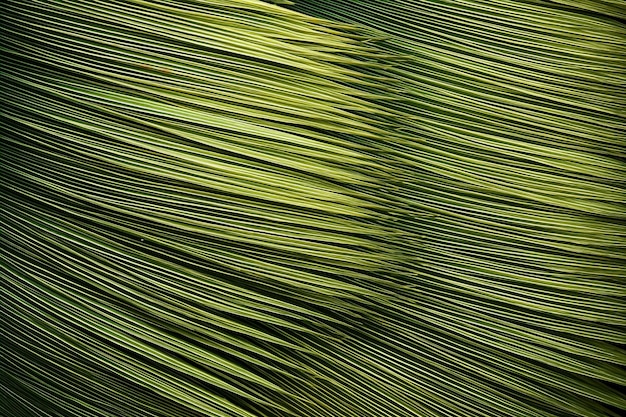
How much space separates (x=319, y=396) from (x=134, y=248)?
218 millimetres

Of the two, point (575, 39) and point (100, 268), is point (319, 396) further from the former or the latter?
point (575, 39)

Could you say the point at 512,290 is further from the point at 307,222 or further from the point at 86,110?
the point at 86,110

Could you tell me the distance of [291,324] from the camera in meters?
0.59

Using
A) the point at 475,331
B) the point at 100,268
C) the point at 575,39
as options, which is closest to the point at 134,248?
the point at 100,268

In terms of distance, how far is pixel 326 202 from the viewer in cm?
57

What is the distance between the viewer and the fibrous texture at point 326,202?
1.85ft

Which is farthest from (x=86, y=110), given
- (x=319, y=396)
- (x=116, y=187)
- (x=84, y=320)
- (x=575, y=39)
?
(x=575, y=39)

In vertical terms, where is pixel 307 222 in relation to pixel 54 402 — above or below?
above

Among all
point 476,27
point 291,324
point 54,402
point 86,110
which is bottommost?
point 54,402

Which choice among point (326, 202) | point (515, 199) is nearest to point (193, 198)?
point (326, 202)

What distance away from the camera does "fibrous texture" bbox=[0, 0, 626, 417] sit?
0.56 metres

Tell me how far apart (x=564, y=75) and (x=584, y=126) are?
0.05 meters

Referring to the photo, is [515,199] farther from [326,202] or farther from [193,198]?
[193,198]

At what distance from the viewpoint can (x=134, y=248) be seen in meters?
0.59
